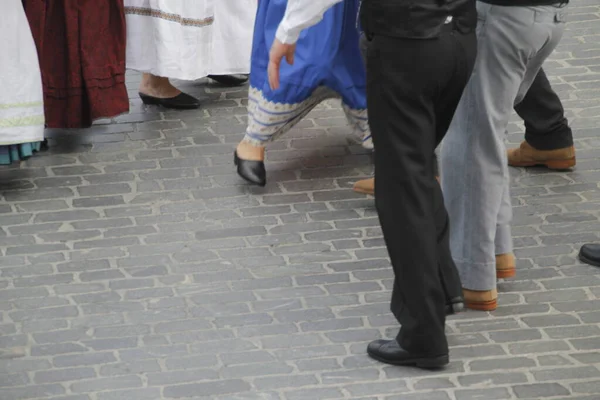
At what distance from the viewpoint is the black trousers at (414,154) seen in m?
3.87

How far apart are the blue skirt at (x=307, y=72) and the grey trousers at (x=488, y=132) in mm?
1064

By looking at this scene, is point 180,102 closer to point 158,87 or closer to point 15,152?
point 158,87

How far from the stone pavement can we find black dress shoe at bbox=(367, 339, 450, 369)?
4 cm

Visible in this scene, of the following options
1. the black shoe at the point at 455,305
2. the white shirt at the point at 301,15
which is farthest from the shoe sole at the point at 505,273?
the white shirt at the point at 301,15

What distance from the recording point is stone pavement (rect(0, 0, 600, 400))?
13.8ft

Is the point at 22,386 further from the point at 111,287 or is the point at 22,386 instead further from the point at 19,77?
the point at 19,77

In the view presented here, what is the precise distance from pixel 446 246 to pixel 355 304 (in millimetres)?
524

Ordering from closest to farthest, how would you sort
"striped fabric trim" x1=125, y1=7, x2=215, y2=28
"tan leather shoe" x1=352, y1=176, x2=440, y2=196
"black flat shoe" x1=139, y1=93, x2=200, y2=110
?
"tan leather shoe" x1=352, y1=176, x2=440, y2=196 → "striped fabric trim" x1=125, y1=7, x2=215, y2=28 → "black flat shoe" x1=139, y1=93, x2=200, y2=110

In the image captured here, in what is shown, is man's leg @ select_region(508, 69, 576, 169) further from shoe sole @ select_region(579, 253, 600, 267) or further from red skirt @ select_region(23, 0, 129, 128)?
red skirt @ select_region(23, 0, 129, 128)

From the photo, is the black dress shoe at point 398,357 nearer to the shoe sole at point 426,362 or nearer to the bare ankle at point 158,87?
the shoe sole at point 426,362

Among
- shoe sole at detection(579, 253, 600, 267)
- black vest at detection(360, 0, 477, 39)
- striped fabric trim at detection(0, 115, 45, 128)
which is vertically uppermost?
black vest at detection(360, 0, 477, 39)

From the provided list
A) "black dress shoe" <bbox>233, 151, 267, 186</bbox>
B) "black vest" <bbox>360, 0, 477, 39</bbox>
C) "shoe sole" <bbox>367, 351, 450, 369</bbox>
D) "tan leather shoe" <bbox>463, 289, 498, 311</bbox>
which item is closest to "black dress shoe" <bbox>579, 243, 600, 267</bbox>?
"tan leather shoe" <bbox>463, 289, 498, 311</bbox>

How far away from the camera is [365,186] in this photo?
5.62 meters

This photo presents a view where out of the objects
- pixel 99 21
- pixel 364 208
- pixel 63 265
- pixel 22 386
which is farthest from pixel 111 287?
pixel 99 21
